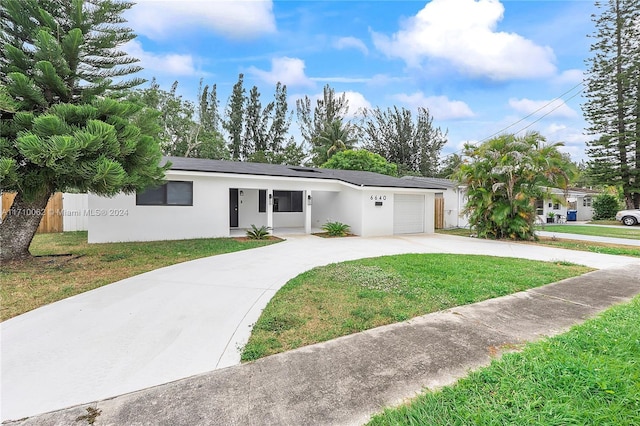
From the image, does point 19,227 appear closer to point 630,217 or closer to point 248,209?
point 248,209

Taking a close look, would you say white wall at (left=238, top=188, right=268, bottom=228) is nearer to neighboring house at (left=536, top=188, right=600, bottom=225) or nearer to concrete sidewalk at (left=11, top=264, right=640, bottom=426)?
concrete sidewalk at (left=11, top=264, right=640, bottom=426)

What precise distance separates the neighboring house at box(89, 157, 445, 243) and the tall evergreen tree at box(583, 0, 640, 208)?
1889 centimetres

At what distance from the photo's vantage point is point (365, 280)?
579cm

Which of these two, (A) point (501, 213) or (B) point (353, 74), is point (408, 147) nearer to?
(B) point (353, 74)

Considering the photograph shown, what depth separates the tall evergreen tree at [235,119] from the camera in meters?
34.1

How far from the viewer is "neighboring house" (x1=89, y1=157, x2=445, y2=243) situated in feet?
34.2

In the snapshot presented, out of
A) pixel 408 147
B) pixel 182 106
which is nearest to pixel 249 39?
pixel 182 106

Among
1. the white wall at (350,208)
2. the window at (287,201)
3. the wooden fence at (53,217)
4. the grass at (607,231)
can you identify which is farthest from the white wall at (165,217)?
the grass at (607,231)

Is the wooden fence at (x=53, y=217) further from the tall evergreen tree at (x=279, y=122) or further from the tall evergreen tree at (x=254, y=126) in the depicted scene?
the tall evergreen tree at (x=279, y=122)

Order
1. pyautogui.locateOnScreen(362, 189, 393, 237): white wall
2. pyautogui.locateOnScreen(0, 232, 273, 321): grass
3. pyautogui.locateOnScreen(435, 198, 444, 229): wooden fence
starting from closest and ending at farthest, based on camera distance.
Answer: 1. pyautogui.locateOnScreen(0, 232, 273, 321): grass
2. pyautogui.locateOnScreen(362, 189, 393, 237): white wall
3. pyautogui.locateOnScreen(435, 198, 444, 229): wooden fence

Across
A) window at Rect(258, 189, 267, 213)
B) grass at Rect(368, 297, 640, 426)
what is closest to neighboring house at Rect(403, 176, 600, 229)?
window at Rect(258, 189, 267, 213)

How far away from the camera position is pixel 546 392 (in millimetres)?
2328

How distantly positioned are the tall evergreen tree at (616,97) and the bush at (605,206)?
2.80ft

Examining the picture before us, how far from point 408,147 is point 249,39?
26622mm
